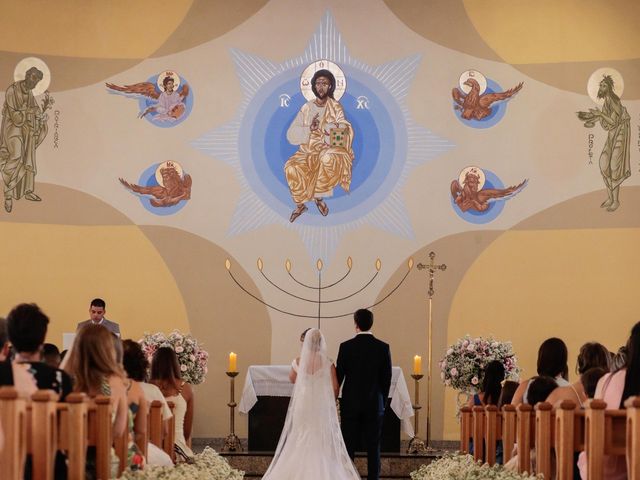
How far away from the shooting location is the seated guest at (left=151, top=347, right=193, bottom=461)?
8555 millimetres

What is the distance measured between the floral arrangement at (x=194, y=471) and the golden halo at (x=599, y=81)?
7665mm

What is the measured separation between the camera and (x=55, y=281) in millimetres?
14312

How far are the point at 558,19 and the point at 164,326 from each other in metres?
6.57

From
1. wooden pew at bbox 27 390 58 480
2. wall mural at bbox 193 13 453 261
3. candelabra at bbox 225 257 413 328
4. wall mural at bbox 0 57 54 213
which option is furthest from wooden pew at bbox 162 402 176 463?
wall mural at bbox 0 57 54 213

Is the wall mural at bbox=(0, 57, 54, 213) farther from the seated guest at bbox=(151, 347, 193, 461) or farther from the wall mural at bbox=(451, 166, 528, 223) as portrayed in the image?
the seated guest at bbox=(151, 347, 193, 461)

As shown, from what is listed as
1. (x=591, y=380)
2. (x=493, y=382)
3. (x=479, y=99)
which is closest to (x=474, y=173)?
(x=479, y=99)

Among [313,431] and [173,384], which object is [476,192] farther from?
[173,384]

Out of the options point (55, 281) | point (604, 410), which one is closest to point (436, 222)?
point (55, 281)

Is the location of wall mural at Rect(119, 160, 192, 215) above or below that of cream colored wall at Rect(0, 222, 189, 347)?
above

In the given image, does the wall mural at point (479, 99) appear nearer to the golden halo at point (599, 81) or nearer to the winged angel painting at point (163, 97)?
the golden halo at point (599, 81)

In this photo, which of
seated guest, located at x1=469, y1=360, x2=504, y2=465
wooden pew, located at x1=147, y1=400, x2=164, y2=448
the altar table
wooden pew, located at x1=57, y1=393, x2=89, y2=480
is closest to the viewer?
wooden pew, located at x1=57, y1=393, x2=89, y2=480

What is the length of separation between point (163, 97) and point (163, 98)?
0.01 m

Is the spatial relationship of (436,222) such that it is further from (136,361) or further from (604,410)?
(604,410)

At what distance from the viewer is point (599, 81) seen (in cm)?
1480
